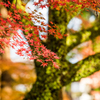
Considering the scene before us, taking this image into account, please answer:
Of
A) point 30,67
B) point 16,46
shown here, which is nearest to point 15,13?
point 16,46

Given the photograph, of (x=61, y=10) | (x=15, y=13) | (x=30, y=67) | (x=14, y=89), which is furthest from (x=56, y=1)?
(x=14, y=89)

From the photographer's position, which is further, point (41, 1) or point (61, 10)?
point (61, 10)

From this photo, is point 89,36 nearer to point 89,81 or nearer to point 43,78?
point 43,78

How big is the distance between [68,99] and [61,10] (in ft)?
24.0

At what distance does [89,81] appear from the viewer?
1030 cm

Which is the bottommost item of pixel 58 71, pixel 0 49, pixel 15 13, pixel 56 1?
pixel 58 71

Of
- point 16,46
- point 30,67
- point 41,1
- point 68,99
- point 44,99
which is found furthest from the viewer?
point 68,99

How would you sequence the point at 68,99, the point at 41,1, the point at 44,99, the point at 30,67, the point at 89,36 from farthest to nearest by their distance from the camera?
the point at 68,99
the point at 30,67
the point at 89,36
the point at 44,99
the point at 41,1

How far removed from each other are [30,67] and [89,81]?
6145 mm

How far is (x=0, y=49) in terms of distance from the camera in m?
3.08

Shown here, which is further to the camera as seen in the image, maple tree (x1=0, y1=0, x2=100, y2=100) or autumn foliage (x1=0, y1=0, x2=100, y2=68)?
maple tree (x1=0, y1=0, x2=100, y2=100)

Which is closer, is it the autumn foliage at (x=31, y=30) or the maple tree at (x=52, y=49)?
the autumn foliage at (x=31, y=30)

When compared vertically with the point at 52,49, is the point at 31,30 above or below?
above

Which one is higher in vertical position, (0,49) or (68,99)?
(0,49)
